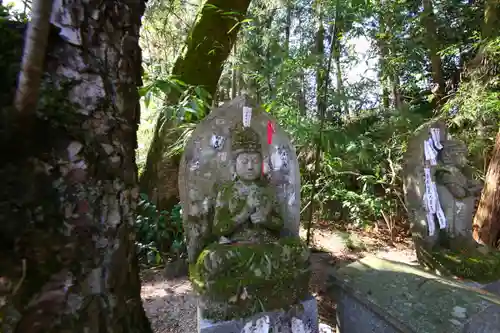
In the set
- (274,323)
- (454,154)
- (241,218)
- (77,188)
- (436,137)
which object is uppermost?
(436,137)

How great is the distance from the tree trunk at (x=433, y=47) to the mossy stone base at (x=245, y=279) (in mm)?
4743

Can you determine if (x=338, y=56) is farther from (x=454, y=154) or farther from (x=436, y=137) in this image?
(x=454, y=154)

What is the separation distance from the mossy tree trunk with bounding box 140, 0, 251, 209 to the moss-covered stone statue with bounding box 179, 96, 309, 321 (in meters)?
1.74

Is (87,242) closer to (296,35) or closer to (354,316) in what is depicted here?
(354,316)

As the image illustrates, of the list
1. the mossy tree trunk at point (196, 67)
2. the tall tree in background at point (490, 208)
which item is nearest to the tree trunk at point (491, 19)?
the tall tree in background at point (490, 208)

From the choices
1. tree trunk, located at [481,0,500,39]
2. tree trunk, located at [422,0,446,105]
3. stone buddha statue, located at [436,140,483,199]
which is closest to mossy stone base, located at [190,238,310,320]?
stone buddha statue, located at [436,140,483,199]

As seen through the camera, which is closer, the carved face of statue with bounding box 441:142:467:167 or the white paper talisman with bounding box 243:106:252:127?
the white paper talisman with bounding box 243:106:252:127

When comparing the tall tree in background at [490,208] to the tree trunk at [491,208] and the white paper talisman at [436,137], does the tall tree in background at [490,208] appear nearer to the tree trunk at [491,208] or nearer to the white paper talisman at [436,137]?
the tree trunk at [491,208]

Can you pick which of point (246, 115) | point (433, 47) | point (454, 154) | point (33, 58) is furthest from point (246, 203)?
point (433, 47)

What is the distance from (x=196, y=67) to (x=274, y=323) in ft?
10.9

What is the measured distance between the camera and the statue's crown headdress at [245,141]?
2420 millimetres

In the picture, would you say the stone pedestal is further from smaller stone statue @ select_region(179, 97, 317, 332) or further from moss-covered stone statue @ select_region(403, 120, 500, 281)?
moss-covered stone statue @ select_region(403, 120, 500, 281)

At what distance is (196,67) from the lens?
13.9 ft

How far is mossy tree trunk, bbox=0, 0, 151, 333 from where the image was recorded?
0.55m
